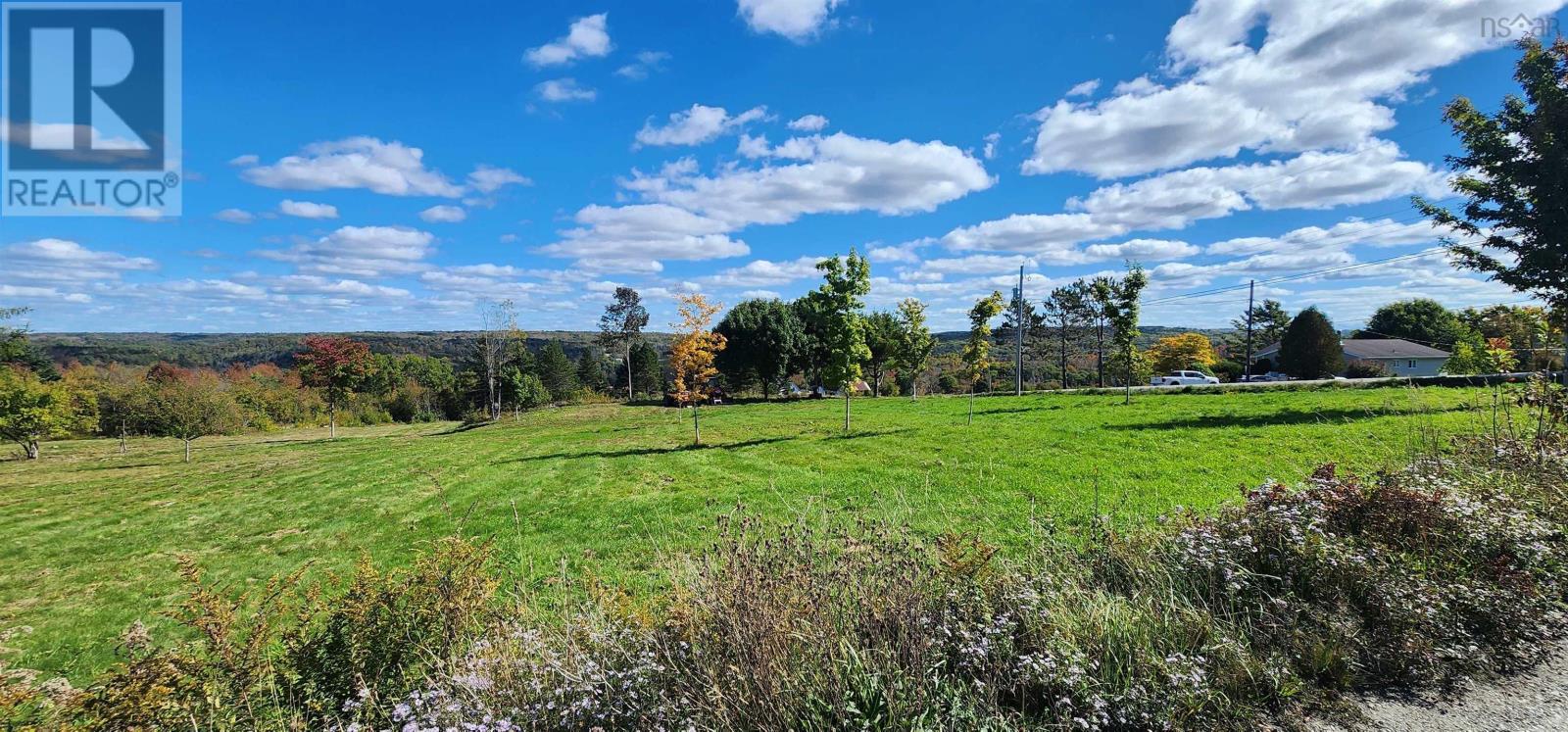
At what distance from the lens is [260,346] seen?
11575cm

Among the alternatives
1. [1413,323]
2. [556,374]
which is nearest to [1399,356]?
[1413,323]

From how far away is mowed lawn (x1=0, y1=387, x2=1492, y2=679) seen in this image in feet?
23.0

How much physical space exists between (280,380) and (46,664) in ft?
205

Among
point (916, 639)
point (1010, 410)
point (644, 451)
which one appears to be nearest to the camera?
point (916, 639)

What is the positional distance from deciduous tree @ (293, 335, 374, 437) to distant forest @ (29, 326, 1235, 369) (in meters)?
23.1

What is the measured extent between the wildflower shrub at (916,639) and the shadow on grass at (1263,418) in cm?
1158

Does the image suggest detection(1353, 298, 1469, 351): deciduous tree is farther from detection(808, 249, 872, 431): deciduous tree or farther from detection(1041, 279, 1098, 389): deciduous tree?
detection(808, 249, 872, 431): deciduous tree

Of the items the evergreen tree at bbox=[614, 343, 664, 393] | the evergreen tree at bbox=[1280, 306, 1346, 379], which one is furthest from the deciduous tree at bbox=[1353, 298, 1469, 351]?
the evergreen tree at bbox=[614, 343, 664, 393]

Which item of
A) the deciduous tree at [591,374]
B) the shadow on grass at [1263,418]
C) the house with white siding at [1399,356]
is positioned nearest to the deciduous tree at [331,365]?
the deciduous tree at [591,374]

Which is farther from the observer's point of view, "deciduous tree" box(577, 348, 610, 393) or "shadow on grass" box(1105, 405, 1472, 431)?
"deciduous tree" box(577, 348, 610, 393)

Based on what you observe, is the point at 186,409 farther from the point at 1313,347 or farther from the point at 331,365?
the point at 1313,347

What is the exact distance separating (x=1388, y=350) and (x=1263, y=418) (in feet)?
174

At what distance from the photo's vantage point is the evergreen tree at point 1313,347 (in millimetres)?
39000

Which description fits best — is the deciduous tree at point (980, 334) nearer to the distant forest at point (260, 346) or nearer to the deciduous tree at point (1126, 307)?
the deciduous tree at point (1126, 307)
